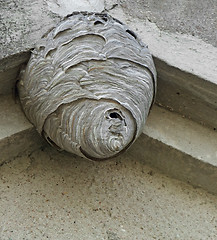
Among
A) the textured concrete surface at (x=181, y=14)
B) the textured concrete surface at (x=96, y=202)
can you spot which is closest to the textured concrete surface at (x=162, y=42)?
the textured concrete surface at (x=181, y=14)

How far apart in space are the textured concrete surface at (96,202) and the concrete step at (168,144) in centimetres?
4

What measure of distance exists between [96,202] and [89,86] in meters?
0.49

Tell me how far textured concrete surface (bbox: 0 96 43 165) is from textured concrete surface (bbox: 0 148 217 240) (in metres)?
0.06

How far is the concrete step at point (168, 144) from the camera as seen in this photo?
151 centimetres

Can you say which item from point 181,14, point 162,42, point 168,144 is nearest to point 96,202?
point 168,144

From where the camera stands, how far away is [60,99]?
1.30 meters

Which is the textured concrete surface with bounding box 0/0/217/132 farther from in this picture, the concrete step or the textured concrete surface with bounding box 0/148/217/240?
the textured concrete surface with bounding box 0/148/217/240

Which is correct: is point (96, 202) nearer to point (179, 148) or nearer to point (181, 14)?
point (179, 148)

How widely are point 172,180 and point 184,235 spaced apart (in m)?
0.24

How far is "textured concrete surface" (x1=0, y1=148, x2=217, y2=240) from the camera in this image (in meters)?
1.45

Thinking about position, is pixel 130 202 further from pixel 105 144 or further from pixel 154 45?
pixel 154 45

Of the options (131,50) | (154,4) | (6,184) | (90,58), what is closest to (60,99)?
(90,58)

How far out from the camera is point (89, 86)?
1287 millimetres

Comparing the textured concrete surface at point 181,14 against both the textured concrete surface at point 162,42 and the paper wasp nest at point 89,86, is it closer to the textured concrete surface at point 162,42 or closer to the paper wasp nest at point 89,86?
the textured concrete surface at point 162,42
